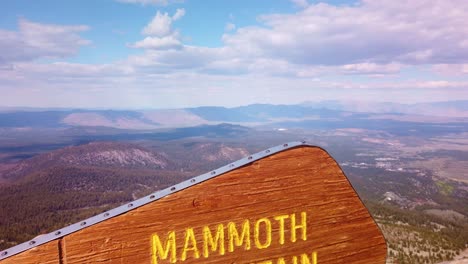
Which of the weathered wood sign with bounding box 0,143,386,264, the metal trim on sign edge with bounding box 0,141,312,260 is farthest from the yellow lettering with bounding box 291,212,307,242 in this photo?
the metal trim on sign edge with bounding box 0,141,312,260

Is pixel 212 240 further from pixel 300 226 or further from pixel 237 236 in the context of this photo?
pixel 300 226

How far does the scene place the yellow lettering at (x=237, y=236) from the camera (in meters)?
3.45

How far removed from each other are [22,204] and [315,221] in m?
133

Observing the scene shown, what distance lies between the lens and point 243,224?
350 cm

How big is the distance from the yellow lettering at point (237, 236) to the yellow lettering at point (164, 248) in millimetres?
550

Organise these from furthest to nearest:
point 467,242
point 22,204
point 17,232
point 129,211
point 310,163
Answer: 1. point 22,204
2. point 17,232
3. point 467,242
4. point 310,163
5. point 129,211

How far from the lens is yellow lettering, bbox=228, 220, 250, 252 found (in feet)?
11.3

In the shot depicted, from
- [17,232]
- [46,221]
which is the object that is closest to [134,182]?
[46,221]

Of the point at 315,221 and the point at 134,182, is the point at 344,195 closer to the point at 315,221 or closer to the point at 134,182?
the point at 315,221

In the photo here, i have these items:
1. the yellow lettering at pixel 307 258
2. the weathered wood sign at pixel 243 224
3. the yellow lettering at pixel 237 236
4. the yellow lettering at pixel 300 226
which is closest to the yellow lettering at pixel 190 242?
the weathered wood sign at pixel 243 224

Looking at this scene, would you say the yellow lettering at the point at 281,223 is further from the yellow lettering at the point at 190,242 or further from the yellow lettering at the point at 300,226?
the yellow lettering at the point at 190,242

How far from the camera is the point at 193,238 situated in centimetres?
330

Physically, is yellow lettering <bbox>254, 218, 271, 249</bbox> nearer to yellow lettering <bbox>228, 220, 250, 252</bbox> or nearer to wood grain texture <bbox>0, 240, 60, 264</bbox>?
yellow lettering <bbox>228, 220, 250, 252</bbox>

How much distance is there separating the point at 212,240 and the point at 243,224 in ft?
1.12
